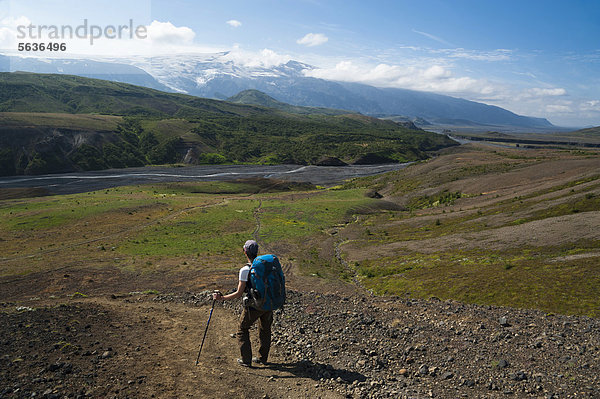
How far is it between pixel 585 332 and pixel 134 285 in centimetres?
2449

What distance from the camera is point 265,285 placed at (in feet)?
32.3

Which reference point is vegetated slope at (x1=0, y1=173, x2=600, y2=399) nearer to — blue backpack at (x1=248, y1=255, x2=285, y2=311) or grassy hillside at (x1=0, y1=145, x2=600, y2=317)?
grassy hillside at (x1=0, y1=145, x2=600, y2=317)

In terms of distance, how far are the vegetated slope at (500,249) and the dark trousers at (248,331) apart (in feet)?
47.0

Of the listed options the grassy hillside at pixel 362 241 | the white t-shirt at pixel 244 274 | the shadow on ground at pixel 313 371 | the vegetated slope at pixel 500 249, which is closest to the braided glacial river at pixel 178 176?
the grassy hillside at pixel 362 241

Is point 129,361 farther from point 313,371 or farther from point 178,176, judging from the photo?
point 178,176

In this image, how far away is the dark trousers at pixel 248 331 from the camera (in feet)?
33.6

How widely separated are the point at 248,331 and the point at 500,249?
27074mm

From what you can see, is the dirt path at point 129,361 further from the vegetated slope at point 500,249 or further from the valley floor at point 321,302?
the vegetated slope at point 500,249

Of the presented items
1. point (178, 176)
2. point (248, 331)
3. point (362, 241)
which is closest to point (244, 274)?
point (248, 331)

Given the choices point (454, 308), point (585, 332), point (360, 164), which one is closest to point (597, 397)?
point (585, 332)

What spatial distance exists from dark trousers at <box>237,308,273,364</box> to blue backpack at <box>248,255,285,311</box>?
491 mm

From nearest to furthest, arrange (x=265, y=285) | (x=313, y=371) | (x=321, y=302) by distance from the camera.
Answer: (x=265, y=285) → (x=313, y=371) → (x=321, y=302)

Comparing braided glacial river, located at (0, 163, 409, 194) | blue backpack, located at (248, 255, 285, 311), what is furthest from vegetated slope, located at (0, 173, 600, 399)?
braided glacial river, located at (0, 163, 409, 194)

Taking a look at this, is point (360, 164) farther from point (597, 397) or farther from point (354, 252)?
point (597, 397)
